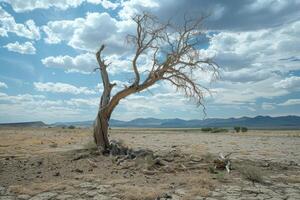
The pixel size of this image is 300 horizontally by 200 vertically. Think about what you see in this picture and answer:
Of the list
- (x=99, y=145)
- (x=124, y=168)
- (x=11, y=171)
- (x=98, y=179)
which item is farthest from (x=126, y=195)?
(x=99, y=145)

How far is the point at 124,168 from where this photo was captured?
571 inches

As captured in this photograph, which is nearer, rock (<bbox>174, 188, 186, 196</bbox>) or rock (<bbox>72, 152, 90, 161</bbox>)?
rock (<bbox>174, 188, 186, 196</bbox>)

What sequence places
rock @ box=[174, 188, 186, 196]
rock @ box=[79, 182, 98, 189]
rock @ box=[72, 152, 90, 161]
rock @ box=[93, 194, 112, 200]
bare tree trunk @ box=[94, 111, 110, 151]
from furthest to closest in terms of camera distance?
bare tree trunk @ box=[94, 111, 110, 151], rock @ box=[72, 152, 90, 161], rock @ box=[79, 182, 98, 189], rock @ box=[174, 188, 186, 196], rock @ box=[93, 194, 112, 200]

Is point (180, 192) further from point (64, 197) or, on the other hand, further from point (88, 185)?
point (64, 197)

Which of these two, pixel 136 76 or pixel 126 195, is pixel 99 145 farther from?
pixel 126 195

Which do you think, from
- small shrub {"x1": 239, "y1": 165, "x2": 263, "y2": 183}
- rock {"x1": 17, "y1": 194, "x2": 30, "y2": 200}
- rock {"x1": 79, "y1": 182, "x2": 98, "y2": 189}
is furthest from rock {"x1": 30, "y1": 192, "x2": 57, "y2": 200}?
small shrub {"x1": 239, "y1": 165, "x2": 263, "y2": 183}

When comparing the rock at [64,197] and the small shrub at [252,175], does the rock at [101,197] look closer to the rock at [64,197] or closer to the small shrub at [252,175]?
the rock at [64,197]

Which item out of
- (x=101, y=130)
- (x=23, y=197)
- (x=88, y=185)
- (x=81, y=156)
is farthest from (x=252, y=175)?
(x=101, y=130)

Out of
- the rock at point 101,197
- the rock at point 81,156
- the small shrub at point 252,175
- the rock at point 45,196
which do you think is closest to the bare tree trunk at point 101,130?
the rock at point 81,156

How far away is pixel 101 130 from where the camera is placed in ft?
61.8

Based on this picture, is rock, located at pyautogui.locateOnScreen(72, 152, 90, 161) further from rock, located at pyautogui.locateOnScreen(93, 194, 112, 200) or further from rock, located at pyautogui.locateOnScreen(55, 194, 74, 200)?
rock, located at pyautogui.locateOnScreen(93, 194, 112, 200)

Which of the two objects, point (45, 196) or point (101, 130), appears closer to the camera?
point (45, 196)

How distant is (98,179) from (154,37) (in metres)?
8.57

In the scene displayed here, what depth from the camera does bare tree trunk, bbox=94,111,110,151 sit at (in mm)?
18812
